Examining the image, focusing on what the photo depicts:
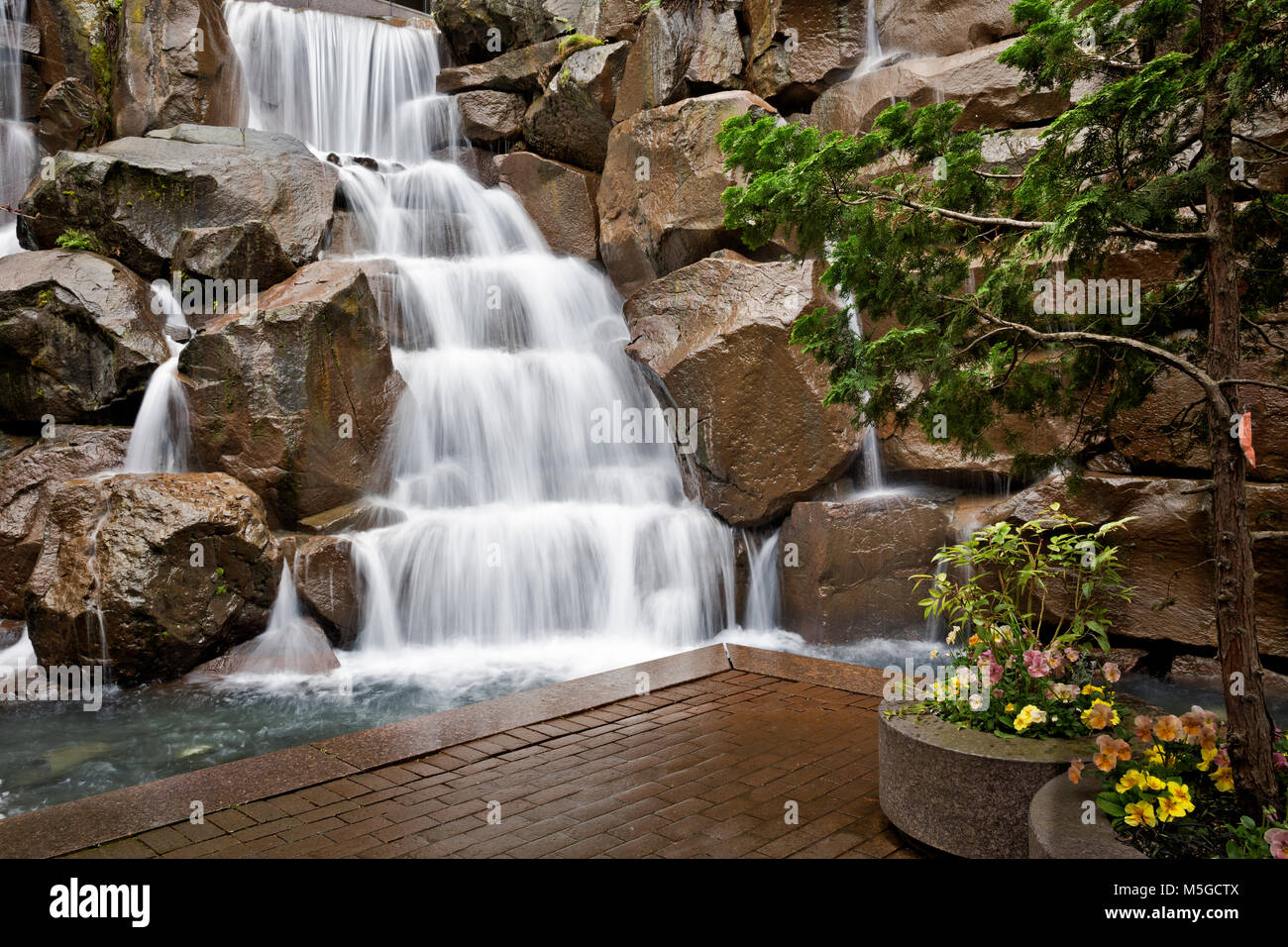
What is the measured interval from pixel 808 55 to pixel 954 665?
10.2 meters

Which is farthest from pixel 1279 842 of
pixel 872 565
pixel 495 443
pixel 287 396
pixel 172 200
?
pixel 172 200

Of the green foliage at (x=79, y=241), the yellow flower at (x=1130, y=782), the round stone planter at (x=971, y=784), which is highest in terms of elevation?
the green foliage at (x=79, y=241)

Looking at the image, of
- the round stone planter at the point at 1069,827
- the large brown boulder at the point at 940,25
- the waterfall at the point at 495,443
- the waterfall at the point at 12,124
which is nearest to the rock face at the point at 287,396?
the waterfall at the point at 495,443

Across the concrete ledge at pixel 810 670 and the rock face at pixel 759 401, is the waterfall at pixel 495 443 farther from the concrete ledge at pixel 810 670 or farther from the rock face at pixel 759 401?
the concrete ledge at pixel 810 670

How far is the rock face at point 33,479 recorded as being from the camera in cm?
955

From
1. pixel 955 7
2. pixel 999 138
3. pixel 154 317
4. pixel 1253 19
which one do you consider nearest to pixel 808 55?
pixel 955 7

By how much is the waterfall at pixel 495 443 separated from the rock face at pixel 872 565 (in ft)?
3.73

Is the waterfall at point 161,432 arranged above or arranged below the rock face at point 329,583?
above

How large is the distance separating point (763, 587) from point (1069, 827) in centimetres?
703

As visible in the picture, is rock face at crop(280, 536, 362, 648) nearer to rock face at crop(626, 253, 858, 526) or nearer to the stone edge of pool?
the stone edge of pool

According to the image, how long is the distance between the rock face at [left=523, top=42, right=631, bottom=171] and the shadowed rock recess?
0.07 meters

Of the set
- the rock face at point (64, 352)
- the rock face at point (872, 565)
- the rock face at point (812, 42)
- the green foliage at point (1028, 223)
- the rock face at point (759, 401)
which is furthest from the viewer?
the rock face at point (812, 42)

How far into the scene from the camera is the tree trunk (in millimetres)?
3197

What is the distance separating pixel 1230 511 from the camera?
3.34 meters
